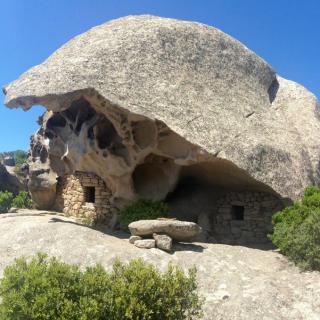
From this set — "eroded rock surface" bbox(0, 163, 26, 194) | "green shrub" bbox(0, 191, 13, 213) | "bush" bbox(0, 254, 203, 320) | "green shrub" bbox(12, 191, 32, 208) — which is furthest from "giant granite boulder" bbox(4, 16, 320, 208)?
"eroded rock surface" bbox(0, 163, 26, 194)

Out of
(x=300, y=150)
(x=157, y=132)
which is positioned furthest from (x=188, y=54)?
(x=300, y=150)

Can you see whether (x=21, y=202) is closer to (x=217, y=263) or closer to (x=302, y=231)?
(x=217, y=263)

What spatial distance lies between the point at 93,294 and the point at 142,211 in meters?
8.05

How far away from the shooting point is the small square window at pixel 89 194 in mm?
18078

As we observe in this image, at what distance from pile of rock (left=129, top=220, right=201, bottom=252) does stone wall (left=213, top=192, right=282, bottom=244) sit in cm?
380

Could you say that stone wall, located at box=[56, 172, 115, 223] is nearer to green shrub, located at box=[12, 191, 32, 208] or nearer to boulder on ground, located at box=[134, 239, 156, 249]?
green shrub, located at box=[12, 191, 32, 208]

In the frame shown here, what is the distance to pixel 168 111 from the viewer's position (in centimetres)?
1406

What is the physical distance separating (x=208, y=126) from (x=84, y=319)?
881cm

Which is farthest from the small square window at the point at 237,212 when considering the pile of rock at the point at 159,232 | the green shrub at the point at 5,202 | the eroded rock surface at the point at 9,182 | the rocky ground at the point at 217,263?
the eroded rock surface at the point at 9,182

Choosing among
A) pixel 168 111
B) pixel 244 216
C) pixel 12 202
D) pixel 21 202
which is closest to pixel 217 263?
pixel 168 111

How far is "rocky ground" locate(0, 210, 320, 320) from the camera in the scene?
9.26 meters

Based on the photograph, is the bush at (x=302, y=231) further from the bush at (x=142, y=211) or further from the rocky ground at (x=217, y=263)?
the bush at (x=142, y=211)

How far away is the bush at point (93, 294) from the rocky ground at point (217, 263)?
1661 mm

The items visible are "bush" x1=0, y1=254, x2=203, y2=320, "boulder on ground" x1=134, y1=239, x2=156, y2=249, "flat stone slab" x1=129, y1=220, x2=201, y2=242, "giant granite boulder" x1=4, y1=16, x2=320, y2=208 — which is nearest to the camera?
"bush" x1=0, y1=254, x2=203, y2=320
